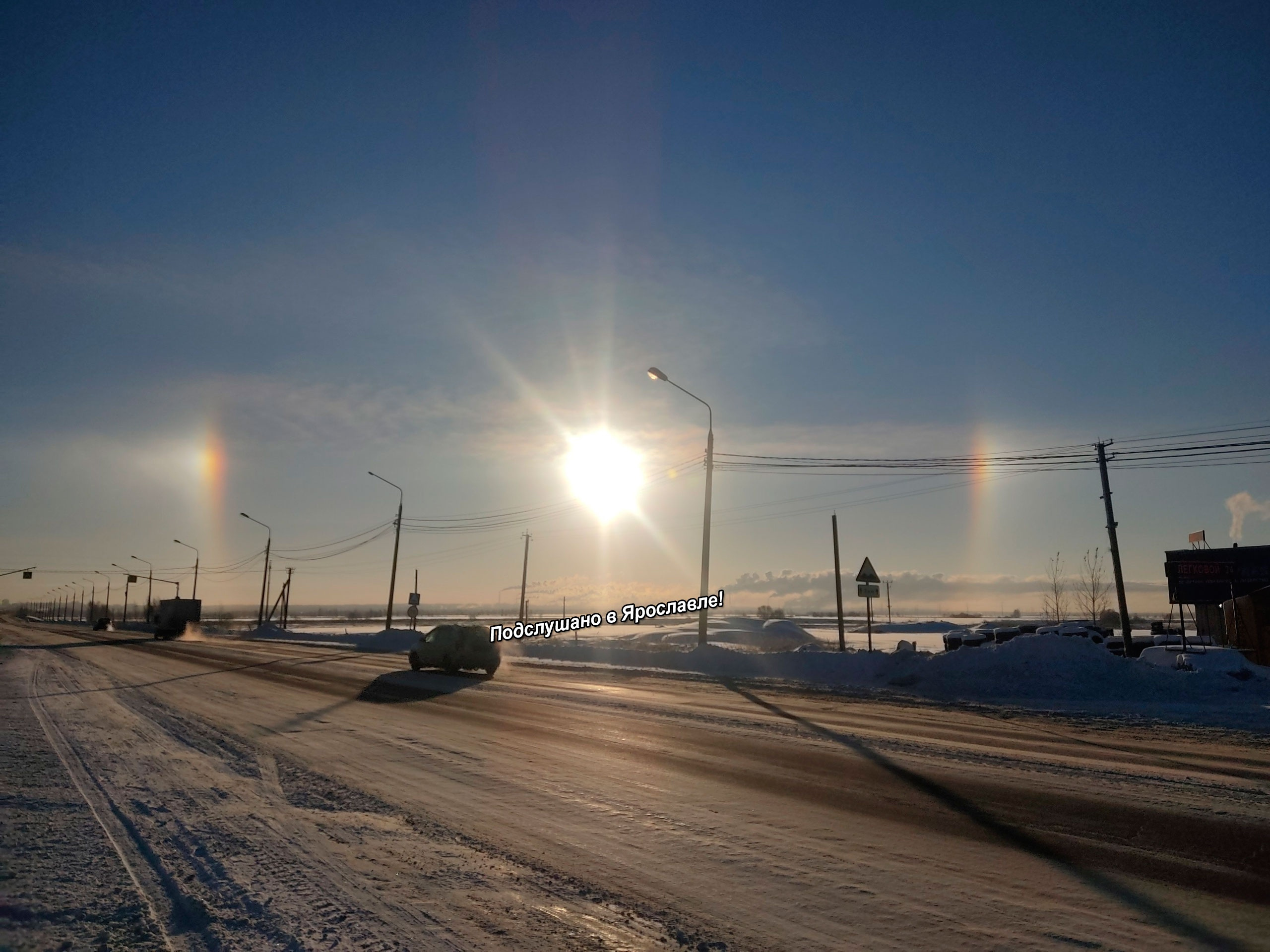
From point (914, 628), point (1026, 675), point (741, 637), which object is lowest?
point (914, 628)

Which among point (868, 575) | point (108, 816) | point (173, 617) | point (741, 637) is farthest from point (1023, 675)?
point (173, 617)

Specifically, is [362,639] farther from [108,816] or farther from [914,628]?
[914,628]

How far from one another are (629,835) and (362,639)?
48.6m

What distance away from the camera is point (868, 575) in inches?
1030

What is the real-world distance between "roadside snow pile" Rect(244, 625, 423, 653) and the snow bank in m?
22.7

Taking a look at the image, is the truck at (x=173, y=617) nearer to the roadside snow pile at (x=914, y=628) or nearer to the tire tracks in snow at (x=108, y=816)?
the tire tracks in snow at (x=108, y=816)

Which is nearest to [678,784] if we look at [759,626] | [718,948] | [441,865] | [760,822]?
[760,822]

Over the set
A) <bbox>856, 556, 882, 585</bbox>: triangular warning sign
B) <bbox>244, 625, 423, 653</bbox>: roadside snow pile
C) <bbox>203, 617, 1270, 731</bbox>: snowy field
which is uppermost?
<bbox>856, 556, 882, 585</bbox>: triangular warning sign

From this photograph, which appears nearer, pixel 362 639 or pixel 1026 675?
pixel 1026 675

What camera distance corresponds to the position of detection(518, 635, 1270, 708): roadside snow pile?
17.5 m

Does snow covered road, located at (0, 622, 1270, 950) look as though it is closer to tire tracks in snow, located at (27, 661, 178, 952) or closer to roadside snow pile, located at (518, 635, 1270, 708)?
tire tracks in snow, located at (27, 661, 178, 952)

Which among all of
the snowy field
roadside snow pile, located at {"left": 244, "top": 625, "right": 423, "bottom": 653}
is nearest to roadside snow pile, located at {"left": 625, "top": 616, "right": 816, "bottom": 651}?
roadside snow pile, located at {"left": 244, "top": 625, "right": 423, "bottom": 653}

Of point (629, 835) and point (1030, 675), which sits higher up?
point (1030, 675)

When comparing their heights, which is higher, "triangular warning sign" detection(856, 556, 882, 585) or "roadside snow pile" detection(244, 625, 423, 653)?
"triangular warning sign" detection(856, 556, 882, 585)
